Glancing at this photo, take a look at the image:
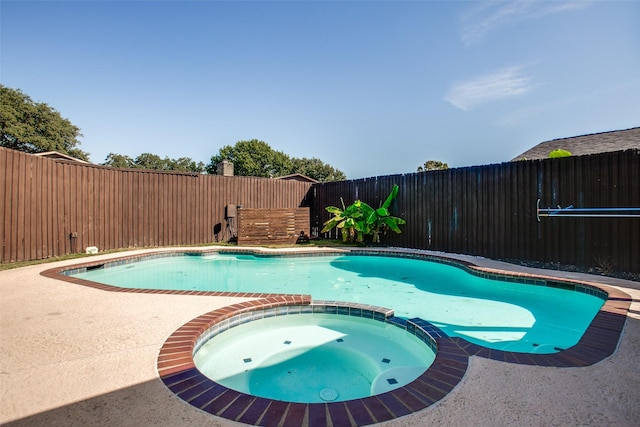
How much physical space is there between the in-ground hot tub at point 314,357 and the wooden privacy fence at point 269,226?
6901 mm

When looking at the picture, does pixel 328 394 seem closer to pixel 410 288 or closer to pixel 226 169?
pixel 410 288

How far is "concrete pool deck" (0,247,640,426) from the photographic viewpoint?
166cm

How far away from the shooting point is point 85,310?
3.58m

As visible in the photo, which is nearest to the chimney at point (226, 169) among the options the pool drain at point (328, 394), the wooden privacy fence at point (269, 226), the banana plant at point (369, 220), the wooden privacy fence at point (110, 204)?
the wooden privacy fence at point (110, 204)

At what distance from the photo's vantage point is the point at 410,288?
573 centimetres

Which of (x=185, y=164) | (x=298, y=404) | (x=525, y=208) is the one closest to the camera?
(x=298, y=404)

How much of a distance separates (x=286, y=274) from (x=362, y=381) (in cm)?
437

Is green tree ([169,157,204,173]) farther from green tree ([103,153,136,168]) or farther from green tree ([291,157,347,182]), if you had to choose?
green tree ([291,157,347,182])

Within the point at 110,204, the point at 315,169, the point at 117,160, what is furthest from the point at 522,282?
the point at 117,160

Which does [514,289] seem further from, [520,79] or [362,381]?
[520,79]

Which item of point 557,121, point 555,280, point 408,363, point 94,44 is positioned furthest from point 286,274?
point 557,121

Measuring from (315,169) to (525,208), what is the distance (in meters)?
36.3

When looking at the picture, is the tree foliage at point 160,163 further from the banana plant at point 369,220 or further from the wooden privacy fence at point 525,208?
Result: the wooden privacy fence at point 525,208

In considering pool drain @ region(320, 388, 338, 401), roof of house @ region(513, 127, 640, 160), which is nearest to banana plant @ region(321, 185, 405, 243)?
pool drain @ region(320, 388, 338, 401)
